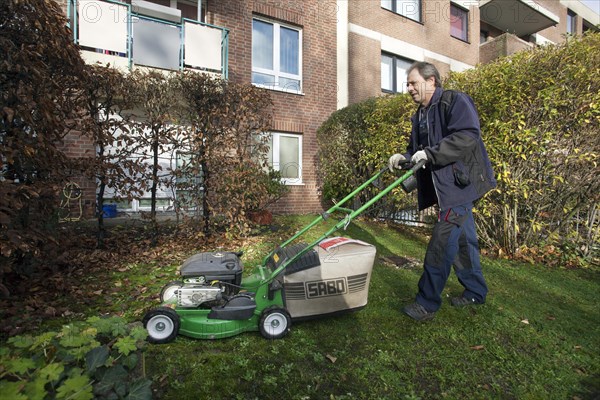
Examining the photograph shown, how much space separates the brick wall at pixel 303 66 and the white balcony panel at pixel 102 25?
2465mm

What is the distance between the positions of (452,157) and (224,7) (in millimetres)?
8666

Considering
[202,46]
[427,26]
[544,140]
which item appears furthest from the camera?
[427,26]

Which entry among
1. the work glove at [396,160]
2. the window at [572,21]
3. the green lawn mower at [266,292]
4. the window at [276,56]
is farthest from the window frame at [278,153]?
the window at [572,21]

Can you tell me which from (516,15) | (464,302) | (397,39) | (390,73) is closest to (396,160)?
(464,302)

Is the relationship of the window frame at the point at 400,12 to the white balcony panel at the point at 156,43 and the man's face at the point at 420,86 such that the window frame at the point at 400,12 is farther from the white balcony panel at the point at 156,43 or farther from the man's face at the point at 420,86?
the man's face at the point at 420,86

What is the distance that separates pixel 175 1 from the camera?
9.80 meters

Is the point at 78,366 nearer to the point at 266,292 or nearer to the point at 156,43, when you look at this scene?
the point at 266,292

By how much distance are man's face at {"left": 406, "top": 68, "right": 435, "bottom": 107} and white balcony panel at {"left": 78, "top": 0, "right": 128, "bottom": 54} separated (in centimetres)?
686

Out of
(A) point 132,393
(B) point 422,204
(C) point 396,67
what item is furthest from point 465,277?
(C) point 396,67

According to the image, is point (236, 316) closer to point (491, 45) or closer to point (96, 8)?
point (96, 8)

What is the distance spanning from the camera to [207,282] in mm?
2422

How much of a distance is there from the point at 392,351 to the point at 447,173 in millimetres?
1503

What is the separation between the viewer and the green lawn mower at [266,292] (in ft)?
7.75

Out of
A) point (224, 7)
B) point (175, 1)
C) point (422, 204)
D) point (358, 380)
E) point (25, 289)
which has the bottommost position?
point (358, 380)
